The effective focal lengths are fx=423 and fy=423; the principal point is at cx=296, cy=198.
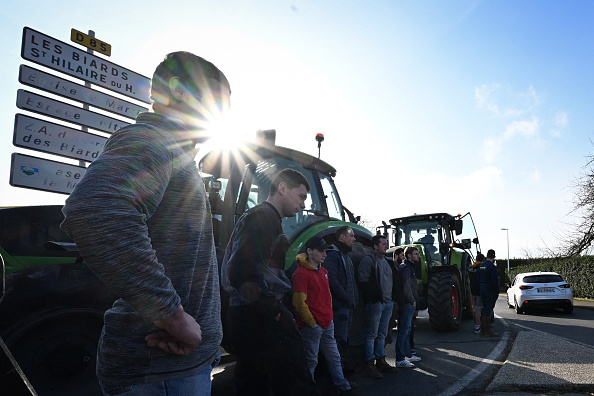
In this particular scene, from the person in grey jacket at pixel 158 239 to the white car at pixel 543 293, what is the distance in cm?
1603

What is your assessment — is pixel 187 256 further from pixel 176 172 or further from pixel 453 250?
pixel 453 250

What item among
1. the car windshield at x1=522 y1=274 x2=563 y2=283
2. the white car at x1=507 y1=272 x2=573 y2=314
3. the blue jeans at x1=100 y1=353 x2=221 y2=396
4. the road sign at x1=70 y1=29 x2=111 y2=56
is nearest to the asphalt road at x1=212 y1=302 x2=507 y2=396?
the blue jeans at x1=100 y1=353 x2=221 y2=396

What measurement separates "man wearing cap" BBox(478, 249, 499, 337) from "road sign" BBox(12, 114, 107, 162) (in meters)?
8.19

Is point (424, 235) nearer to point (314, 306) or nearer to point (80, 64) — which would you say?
point (314, 306)

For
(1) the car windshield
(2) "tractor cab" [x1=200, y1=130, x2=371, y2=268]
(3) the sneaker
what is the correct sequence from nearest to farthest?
(2) "tractor cab" [x1=200, y1=130, x2=371, y2=268], (3) the sneaker, (1) the car windshield

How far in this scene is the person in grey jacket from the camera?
1.09 meters

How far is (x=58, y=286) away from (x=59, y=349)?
0.52 m

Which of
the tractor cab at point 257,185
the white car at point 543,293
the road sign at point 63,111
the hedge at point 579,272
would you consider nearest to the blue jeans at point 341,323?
the tractor cab at point 257,185

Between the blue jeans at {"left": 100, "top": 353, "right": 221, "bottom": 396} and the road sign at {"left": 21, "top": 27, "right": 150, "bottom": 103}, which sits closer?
the blue jeans at {"left": 100, "top": 353, "right": 221, "bottom": 396}

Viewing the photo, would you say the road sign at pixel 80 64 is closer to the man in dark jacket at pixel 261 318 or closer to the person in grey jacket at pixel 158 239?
the man in dark jacket at pixel 261 318

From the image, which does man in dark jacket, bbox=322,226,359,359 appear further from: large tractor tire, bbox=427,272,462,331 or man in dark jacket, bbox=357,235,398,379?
large tractor tire, bbox=427,272,462,331

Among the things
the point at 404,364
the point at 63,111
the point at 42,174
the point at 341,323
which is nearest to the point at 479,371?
the point at 404,364

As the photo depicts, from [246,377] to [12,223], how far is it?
2641 mm

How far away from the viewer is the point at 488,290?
9.41 metres
